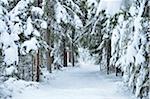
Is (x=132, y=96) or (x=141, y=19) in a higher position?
(x=141, y=19)

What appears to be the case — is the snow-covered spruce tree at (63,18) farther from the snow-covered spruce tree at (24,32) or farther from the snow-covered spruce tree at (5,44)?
the snow-covered spruce tree at (5,44)

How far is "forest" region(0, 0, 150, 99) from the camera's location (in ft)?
44.7

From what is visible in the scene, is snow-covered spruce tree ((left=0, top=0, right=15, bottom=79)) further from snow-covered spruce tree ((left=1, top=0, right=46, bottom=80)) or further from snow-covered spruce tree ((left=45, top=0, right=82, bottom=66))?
snow-covered spruce tree ((left=45, top=0, right=82, bottom=66))

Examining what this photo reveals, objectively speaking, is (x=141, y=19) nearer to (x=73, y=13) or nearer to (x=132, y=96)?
(x=132, y=96)

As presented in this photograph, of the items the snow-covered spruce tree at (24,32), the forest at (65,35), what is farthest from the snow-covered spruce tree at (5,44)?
the snow-covered spruce tree at (24,32)

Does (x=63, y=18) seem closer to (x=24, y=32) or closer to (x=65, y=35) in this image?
(x=65, y=35)

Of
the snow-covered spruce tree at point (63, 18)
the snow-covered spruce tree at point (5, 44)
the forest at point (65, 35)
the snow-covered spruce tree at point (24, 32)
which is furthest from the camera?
the snow-covered spruce tree at point (63, 18)

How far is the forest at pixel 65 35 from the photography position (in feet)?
44.7

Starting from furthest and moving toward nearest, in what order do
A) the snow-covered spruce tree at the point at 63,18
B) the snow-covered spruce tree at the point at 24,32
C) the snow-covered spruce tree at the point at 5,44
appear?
the snow-covered spruce tree at the point at 63,18 < the snow-covered spruce tree at the point at 24,32 < the snow-covered spruce tree at the point at 5,44

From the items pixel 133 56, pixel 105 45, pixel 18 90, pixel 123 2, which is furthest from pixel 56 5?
pixel 123 2

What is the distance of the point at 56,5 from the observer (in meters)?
27.2

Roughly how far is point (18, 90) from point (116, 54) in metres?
6.94

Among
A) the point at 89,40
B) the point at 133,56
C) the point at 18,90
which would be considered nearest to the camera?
the point at 133,56

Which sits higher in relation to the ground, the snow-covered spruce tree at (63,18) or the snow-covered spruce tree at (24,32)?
the snow-covered spruce tree at (63,18)
